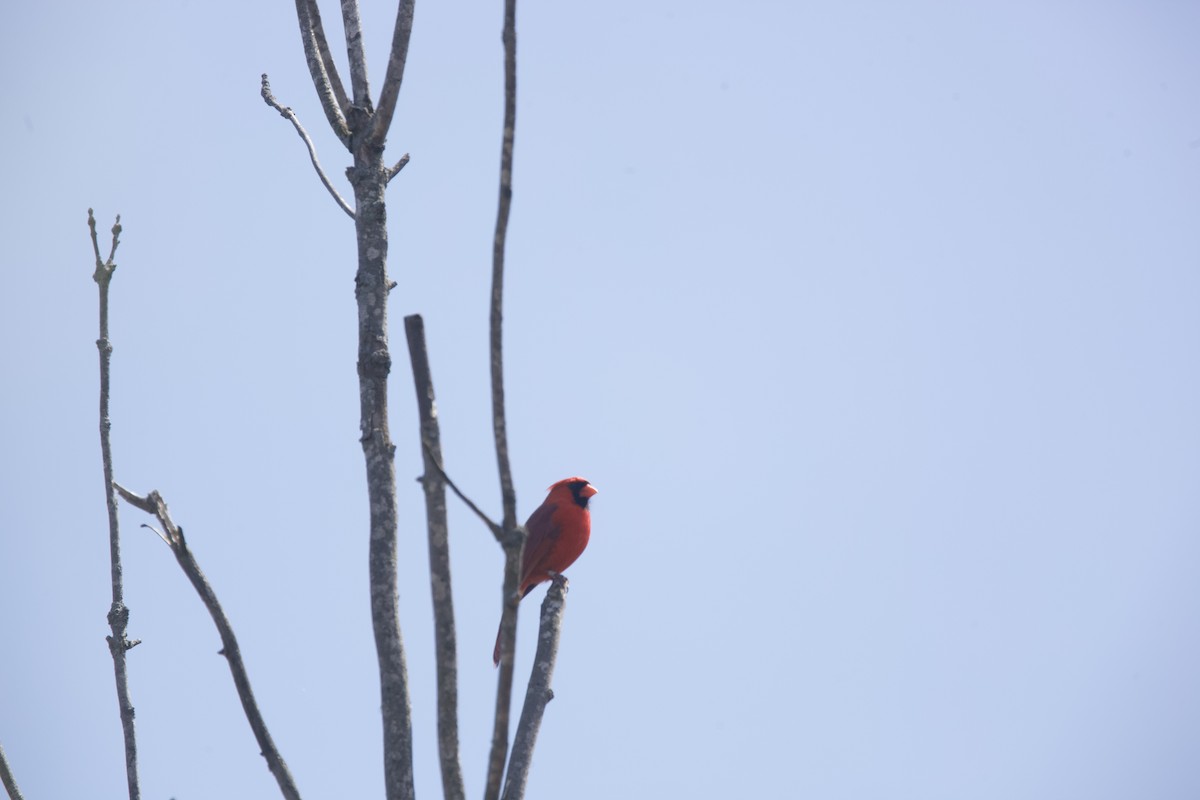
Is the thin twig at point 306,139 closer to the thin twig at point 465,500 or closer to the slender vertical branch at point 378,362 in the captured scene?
the slender vertical branch at point 378,362

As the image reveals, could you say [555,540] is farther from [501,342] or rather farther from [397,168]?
[501,342]

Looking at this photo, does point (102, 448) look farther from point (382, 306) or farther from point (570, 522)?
point (570, 522)

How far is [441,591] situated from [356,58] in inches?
91.6

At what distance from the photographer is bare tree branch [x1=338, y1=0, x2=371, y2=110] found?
14.2ft

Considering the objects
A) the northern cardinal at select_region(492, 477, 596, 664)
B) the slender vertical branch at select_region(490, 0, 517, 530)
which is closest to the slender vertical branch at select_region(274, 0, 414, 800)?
the slender vertical branch at select_region(490, 0, 517, 530)

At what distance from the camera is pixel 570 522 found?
9.38 meters

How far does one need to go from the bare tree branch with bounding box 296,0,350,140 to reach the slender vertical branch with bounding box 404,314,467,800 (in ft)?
5.69

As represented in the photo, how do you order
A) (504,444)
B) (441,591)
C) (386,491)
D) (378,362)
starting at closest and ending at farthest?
(504,444) → (441,591) → (386,491) → (378,362)

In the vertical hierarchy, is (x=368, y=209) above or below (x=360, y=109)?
below

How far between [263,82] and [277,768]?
10.2ft

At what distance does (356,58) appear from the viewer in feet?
Result: 14.7

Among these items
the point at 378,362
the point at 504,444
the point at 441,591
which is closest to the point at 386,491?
the point at 378,362

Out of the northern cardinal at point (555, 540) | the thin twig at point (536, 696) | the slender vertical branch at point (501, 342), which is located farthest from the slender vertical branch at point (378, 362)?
the northern cardinal at point (555, 540)

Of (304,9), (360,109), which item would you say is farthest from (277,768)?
(304,9)
